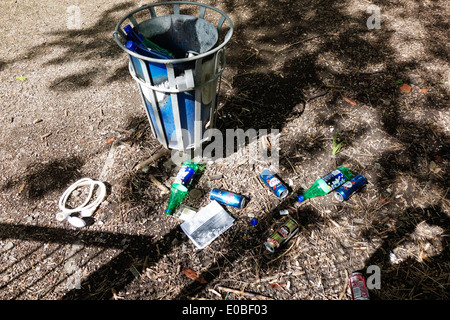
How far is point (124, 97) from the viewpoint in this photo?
347 centimetres

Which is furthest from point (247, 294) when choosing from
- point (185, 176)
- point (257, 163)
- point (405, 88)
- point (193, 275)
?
point (405, 88)

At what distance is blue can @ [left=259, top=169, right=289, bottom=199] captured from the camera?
98.2 inches

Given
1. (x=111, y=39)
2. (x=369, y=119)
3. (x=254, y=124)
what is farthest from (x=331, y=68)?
(x=111, y=39)

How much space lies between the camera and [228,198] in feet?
8.11

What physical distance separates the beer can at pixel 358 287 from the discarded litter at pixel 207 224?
1.02 meters

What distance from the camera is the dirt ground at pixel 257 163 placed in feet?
7.06

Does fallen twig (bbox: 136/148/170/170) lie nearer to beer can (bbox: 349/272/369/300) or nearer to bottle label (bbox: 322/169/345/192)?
bottle label (bbox: 322/169/345/192)

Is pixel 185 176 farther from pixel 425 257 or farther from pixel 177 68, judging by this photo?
pixel 425 257

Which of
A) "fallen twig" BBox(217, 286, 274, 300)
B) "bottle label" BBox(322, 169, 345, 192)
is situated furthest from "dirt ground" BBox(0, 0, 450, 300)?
"bottle label" BBox(322, 169, 345, 192)

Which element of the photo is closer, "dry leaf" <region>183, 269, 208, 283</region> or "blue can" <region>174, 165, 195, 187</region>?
"dry leaf" <region>183, 269, 208, 283</region>

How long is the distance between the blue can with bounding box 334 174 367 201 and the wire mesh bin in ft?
4.33

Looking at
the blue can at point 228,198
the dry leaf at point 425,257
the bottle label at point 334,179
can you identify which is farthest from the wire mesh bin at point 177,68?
the dry leaf at point 425,257
